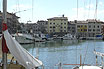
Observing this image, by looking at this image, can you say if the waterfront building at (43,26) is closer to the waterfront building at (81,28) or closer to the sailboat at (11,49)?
the waterfront building at (81,28)

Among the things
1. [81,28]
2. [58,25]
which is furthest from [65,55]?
[58,25]

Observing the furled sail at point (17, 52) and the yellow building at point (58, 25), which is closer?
the furled sail at point (17, 52)

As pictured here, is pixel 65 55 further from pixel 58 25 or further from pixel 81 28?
pixel 58 25

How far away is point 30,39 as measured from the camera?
81.8 meters

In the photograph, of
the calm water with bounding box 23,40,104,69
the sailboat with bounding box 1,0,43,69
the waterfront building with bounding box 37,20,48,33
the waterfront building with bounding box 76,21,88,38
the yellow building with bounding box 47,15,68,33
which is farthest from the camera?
the waterfront building with bounding box 37,20,48,33

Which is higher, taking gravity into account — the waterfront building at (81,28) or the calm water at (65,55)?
the waterfront building at (81,28)

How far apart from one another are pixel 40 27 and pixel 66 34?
64.8ft

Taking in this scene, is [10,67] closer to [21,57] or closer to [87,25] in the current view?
[21,57]

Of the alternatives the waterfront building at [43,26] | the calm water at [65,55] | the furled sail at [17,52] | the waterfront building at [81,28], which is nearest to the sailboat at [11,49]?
the furled sail at [17,52]

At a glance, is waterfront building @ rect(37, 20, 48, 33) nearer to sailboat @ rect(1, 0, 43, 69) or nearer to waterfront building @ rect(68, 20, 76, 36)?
waterfront building @ rect(68, 20, 76, 36)

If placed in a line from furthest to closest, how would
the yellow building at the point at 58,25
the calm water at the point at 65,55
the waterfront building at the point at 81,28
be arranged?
the yellow building at the point at 58,25, the waterfront building at the point at 81,28, the calm water at the point at 65,55

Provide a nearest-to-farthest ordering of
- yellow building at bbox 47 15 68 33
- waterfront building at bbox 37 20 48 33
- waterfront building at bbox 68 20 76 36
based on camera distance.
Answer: yellow building at bbox 47 15 68 33 < waterfront building at bbox 68 20 76 36 < waterfront building at bbox 37 20 48 33

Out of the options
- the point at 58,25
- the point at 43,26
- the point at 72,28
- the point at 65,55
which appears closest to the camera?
the point at 65,55

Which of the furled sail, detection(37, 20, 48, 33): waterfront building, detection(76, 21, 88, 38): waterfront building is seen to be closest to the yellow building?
detection(37, 20, 48, 33): waterfront building
